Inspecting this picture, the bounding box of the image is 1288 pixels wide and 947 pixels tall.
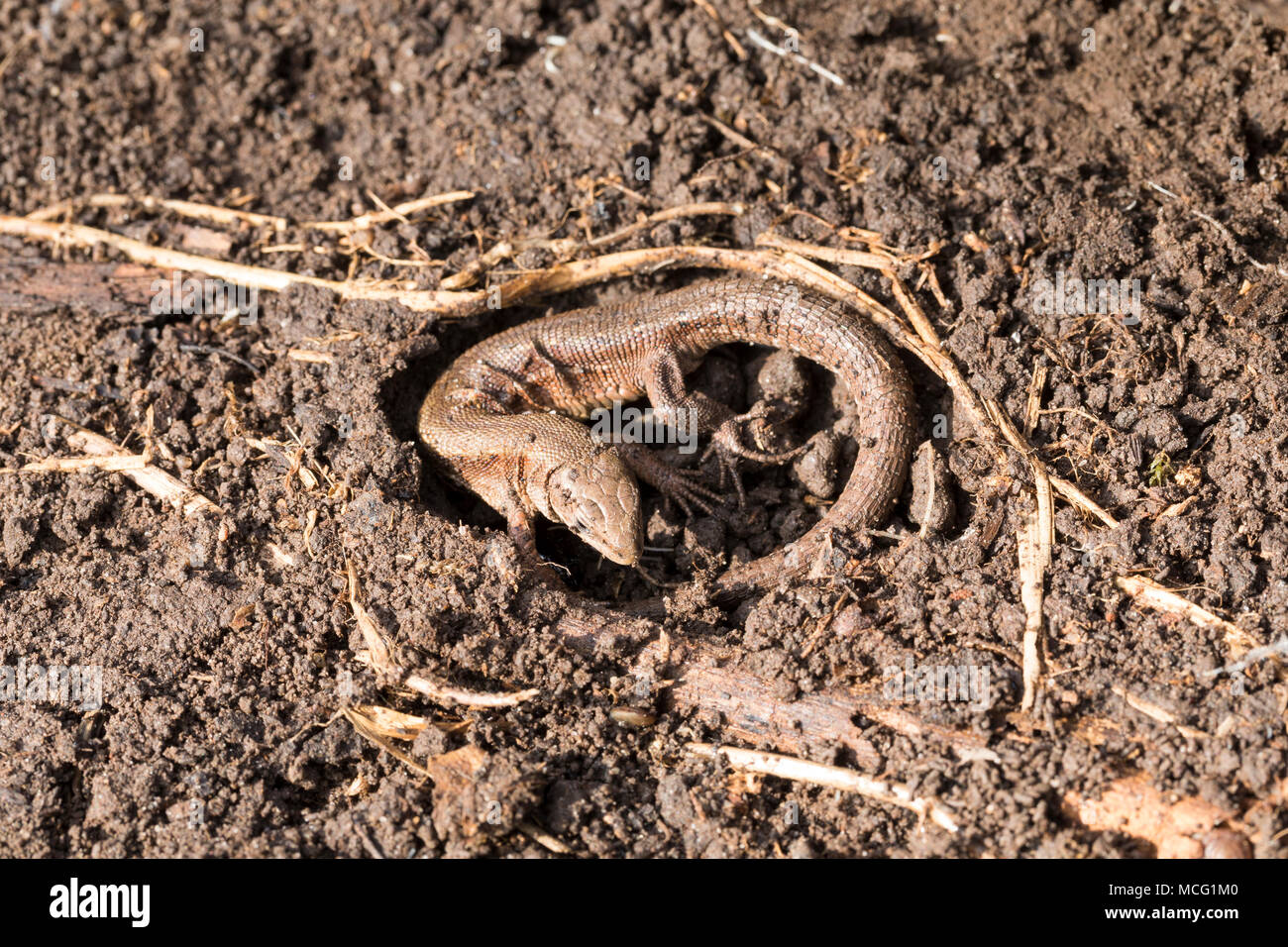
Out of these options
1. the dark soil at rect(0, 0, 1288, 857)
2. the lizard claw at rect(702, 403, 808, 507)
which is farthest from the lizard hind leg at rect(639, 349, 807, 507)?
the dark soil at rect(0, 0, 1288, 857)

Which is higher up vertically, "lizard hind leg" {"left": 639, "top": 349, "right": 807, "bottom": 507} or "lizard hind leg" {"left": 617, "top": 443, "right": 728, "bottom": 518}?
"lizard hind leg" {"left": 639, "top": 349, "right": 807, "bottom": 507}

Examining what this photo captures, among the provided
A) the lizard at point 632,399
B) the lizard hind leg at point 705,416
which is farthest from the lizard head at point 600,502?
the lizard hind leg at point 705,416

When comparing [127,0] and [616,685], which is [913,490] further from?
[127,0]

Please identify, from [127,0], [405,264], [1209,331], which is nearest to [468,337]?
[405,264]

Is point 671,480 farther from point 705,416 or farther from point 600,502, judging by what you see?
point 600,502

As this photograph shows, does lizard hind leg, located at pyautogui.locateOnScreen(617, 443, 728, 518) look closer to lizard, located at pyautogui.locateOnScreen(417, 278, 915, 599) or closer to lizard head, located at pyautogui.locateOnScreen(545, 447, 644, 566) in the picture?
lizard, located at pyautogui.locateOnScreen(417, 278, 915, 599)

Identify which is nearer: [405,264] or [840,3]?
[405,264]

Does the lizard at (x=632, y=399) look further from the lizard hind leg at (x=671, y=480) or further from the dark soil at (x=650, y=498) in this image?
the dark soil at (x=650, y=498)
